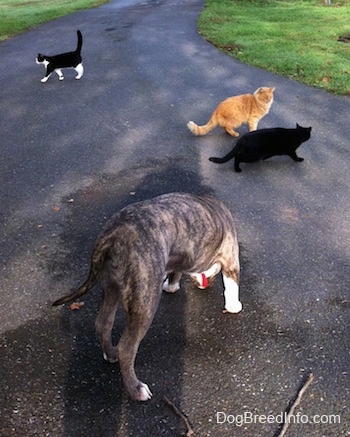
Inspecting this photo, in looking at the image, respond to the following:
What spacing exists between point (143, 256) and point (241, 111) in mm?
5130

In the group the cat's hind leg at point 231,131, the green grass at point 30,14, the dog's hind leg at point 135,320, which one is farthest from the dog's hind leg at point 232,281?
the green grass at point 30,14

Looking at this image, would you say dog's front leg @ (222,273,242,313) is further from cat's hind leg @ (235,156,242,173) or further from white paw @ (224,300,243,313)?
cat's hind leg @ (235,156,242,173)

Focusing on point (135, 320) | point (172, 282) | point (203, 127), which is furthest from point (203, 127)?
point (135, 320)

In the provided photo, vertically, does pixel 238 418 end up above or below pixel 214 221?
below

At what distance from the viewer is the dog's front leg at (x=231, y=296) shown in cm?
395

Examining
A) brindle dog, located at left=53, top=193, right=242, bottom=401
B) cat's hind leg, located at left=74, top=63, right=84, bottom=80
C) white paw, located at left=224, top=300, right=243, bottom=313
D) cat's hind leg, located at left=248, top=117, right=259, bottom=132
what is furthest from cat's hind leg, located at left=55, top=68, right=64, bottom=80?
white paw, located at left=224, top=300, right=243, bottom=313

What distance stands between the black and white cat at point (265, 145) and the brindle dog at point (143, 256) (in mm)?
2897

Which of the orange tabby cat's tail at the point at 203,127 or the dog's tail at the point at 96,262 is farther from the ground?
the dog's tail at the point at 96,262

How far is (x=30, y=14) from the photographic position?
21641 millimetres

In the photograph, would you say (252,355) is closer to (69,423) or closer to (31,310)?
(69,423)

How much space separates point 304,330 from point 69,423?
1827mm

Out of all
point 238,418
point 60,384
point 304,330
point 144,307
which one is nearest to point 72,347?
point 60,384

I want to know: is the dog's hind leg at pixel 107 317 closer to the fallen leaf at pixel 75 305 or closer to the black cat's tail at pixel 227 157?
the fallen leaf at pixel 75 305

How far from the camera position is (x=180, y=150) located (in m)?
7.30
